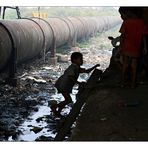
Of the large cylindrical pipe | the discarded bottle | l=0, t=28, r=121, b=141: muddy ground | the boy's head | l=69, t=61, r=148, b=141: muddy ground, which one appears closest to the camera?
l=69, t=61, r=148, b=141: muddy ground

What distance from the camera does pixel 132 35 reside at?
5.43 metres

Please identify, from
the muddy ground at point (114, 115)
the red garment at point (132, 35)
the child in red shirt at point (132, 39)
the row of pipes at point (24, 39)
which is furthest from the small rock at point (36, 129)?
the row of pipes at point (24, 39)

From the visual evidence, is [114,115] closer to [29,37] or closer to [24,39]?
[24,39]

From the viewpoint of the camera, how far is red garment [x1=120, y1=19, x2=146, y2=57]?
17.6ft

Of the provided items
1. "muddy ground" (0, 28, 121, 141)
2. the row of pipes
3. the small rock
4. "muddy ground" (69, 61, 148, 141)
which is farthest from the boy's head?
the row of pipes

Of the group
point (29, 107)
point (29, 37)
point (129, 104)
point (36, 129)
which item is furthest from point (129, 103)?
point (29, 37)

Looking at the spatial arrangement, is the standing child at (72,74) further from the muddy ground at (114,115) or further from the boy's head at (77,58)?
the muddy ground at (114,115)

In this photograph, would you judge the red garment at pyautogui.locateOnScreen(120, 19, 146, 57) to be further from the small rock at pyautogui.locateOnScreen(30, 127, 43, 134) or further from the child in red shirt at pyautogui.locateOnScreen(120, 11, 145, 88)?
the small rock at pyautogui.locateOnScreen(30, 127, 43, 134)

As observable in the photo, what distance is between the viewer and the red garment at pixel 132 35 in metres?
5.37

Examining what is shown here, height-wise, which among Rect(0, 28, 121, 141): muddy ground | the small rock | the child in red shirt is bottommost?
Rect(0, 28, 121, 141): muddy ground

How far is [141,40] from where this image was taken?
546cm
